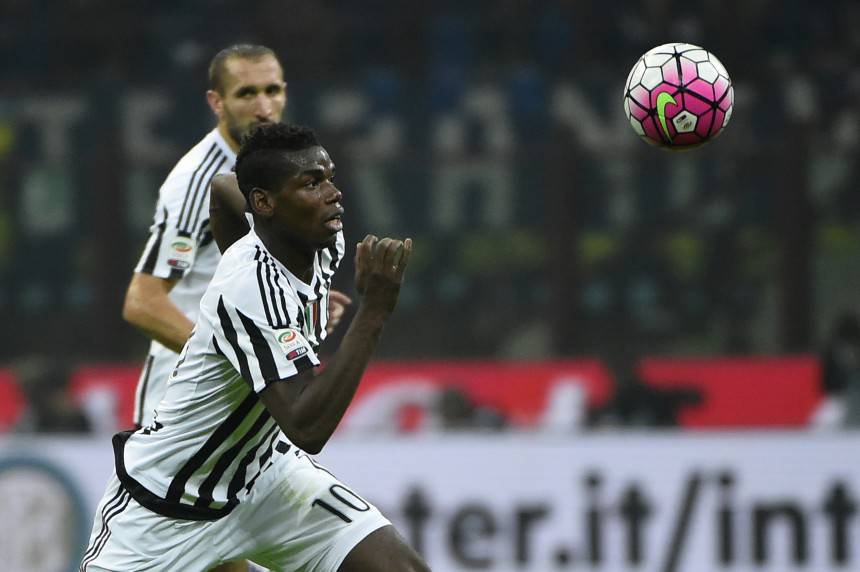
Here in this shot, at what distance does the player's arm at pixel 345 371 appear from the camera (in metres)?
3.66

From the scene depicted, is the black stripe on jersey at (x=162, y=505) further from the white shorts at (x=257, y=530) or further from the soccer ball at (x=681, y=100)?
the soccer ball at (x=681, y=100)

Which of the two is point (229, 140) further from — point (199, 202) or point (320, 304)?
point (320, 304)

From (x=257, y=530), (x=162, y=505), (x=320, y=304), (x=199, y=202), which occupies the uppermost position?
(x=199, y=202)

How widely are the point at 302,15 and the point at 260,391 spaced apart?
9.05m

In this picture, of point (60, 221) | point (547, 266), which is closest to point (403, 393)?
point (547, 266)

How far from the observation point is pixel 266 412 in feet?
13.4

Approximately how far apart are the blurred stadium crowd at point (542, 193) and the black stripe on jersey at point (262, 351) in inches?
236

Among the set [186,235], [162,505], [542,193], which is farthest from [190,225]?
[542,193]

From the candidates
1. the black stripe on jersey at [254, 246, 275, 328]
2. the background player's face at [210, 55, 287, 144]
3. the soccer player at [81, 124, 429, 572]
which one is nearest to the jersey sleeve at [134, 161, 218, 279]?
the background player's face at [210, 55, 287, 144]

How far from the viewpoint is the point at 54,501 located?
7641 mm

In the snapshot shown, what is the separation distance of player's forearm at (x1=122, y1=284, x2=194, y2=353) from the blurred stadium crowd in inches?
190

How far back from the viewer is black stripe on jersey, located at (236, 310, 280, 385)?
3750 millimetres

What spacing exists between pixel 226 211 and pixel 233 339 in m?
0.81

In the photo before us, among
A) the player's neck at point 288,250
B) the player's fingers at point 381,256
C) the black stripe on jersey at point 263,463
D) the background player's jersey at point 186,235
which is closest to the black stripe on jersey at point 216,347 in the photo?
the player's neck at point 288,250
